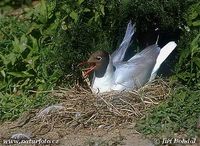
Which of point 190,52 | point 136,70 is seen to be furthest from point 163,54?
point 190,52

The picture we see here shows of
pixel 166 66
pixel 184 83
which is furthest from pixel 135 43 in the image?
pixel 184 83

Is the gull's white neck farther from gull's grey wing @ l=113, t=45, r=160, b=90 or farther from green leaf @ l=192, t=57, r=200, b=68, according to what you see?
green leaf @ l=192, t=57, r=200, b=68

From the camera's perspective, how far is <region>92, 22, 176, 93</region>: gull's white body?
6184 millimetres

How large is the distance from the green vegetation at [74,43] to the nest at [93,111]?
0.17m

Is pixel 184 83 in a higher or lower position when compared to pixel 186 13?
lower

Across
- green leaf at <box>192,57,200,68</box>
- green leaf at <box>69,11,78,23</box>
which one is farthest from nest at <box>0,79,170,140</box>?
green leaf at <box>69,11,78,23</box>

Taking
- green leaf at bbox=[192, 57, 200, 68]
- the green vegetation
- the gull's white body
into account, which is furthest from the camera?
the gull's white body

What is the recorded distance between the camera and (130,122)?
567 cm

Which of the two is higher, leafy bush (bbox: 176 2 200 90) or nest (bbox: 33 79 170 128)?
leafy bush (bbox: 176 2 200 90)

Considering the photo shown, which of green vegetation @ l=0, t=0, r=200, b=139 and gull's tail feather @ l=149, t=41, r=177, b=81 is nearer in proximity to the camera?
green vegetation @ l=0, t=0, r=200, b=139

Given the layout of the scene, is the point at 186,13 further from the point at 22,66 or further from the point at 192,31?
the point at 22,66

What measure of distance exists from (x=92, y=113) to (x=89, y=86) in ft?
2.11

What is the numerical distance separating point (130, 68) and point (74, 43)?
60cm

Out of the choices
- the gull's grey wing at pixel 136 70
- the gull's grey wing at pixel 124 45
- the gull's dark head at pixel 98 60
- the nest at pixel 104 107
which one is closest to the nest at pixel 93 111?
the nest at pixel 104 107
